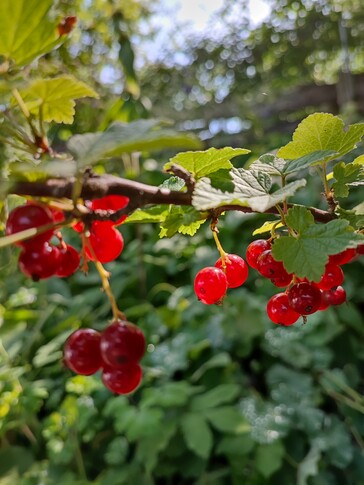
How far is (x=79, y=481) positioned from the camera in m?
1.13

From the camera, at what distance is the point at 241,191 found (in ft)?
0.97

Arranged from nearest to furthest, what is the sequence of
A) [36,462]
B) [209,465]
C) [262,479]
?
Answer: [262,479]
[209,465]
[36,462]

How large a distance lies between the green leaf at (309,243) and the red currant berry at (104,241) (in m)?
0.11

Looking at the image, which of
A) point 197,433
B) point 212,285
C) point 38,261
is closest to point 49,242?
point 38,261

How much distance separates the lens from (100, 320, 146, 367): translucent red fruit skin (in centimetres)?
33

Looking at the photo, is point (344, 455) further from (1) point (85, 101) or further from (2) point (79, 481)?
(1) point (85, 101)

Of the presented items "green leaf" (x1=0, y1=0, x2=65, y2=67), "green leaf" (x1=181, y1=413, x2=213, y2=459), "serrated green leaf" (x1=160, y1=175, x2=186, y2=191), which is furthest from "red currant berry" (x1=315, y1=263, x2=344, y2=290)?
"green leaf" (x1=181, y1=413, x2=213, y2=459)

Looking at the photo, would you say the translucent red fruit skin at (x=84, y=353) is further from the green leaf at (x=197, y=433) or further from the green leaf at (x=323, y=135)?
the green leaf at (x=197, y=433)

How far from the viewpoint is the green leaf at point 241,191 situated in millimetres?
267

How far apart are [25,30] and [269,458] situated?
97cm

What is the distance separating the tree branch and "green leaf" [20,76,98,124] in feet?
0.16

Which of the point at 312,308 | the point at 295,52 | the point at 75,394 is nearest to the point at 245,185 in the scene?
the point at 312,308

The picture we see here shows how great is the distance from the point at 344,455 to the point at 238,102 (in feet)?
8.09

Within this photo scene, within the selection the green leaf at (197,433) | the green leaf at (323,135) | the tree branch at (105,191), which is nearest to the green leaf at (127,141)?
the tree branch at (105,191)
